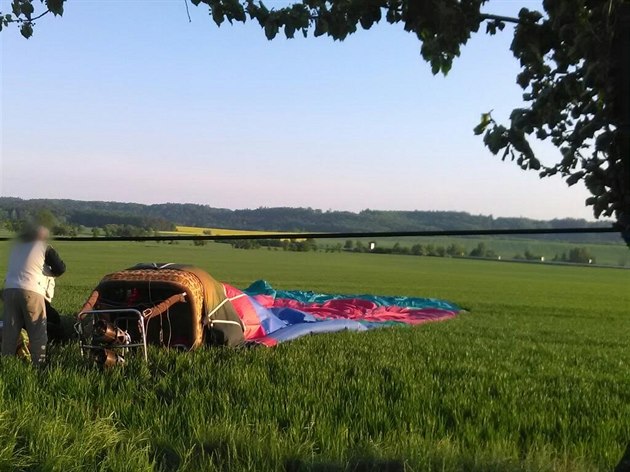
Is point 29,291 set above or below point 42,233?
below

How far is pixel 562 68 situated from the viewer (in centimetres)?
318

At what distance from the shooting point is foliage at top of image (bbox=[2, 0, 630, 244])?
2.77 meters

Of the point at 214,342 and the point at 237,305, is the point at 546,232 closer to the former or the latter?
the point at 214,342

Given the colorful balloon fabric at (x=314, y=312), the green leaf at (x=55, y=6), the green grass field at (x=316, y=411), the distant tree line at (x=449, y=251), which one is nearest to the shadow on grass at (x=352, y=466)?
the green grass field at (x=316, y=411)

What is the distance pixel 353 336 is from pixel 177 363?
175 inches

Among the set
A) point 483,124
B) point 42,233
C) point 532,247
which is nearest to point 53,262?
point 42,233

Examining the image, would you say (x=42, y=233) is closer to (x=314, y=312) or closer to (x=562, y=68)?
A: (x=562, y=68)

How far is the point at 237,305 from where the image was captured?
10.5 metres

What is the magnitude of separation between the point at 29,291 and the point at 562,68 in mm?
6173

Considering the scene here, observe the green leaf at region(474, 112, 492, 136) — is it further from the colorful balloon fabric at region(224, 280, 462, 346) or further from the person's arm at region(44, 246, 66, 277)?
the colorful balloon fabric at region(224, 280, 462, 346)

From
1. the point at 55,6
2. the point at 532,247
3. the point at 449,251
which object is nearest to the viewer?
the point at 55,6

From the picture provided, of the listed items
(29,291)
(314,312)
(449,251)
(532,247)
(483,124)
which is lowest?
(449,251)

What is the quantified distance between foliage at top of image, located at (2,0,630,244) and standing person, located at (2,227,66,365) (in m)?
5.24

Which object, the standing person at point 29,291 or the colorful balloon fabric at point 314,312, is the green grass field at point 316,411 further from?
the colorful balloon fabric at point 314,312
